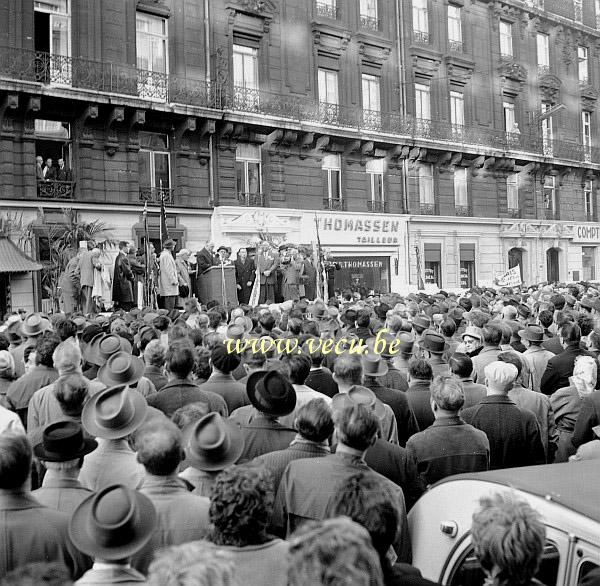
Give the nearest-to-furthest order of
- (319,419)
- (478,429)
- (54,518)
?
1. (54,518)
2. (319,419)
3. (478,429)

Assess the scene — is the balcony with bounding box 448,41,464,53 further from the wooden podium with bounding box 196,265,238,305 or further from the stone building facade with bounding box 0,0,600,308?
the wooden podium with bounding box 196,265,238,305

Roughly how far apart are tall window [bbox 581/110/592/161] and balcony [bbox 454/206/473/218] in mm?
10454

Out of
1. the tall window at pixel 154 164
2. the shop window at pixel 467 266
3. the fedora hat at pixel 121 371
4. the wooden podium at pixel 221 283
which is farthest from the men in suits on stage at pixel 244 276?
the shop window at pixel 467 266

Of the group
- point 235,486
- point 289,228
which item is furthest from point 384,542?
point 289,228

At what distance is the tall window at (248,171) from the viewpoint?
24422 mm

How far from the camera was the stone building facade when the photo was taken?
66.5ft

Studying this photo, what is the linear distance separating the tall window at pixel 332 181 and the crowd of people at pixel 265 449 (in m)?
18.8

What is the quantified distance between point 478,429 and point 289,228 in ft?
67.2

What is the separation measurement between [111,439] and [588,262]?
38.2 metres

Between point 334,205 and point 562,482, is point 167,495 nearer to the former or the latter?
point 562,482

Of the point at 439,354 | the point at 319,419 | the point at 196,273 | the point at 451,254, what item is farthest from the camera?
the point at 451,254

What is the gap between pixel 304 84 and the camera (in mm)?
26109

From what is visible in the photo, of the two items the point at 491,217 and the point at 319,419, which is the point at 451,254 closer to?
the point at 491,217

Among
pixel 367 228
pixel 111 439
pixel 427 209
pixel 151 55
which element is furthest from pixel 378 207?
pixel 111 439
